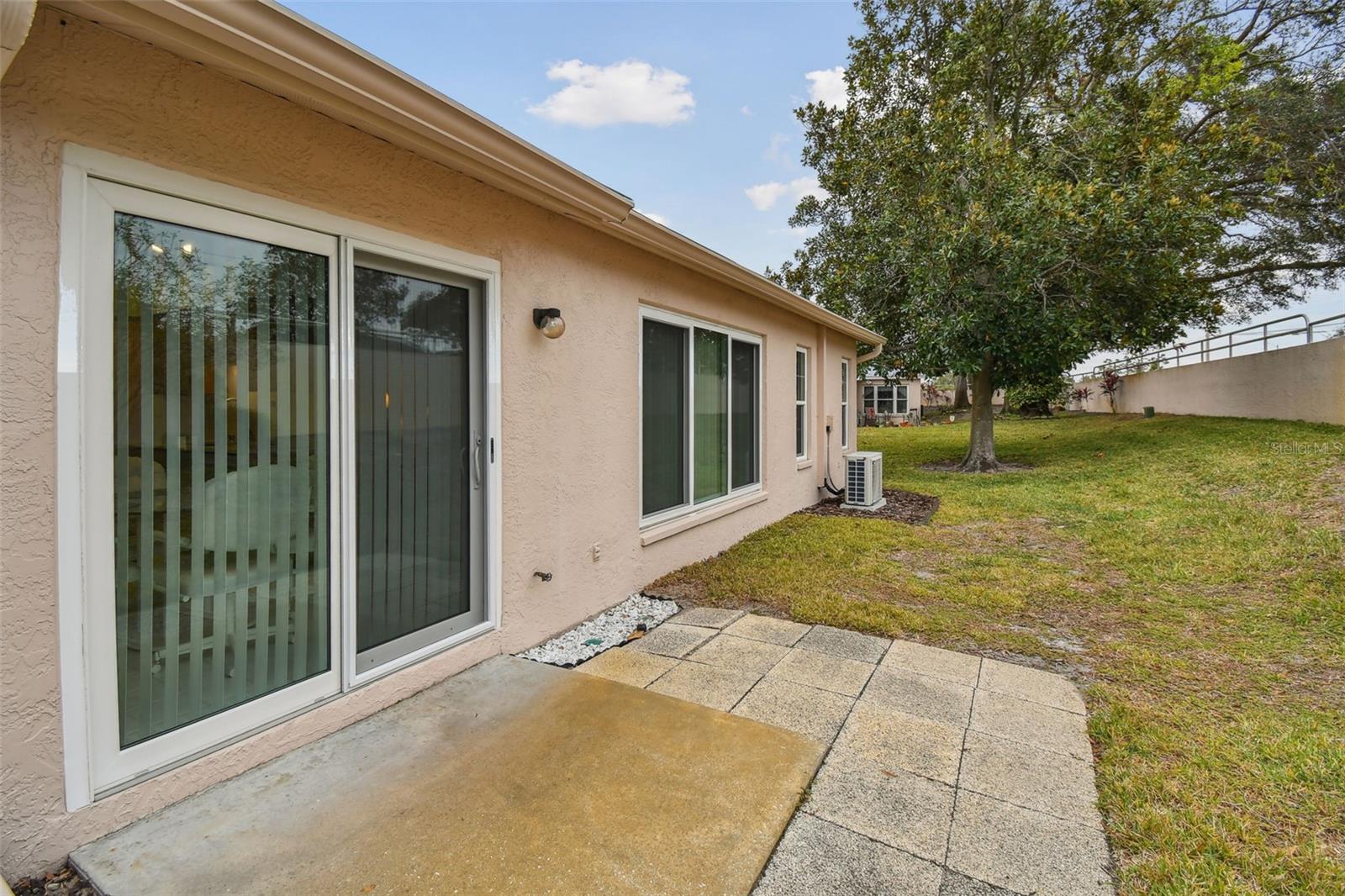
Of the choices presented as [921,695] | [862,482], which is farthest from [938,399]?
[921,695]

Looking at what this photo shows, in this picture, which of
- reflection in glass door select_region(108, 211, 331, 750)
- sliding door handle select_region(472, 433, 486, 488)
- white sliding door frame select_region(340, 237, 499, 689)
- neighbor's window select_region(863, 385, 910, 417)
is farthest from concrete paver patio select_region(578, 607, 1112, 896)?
neighbor's window select_region(863, 385, 910, 417)

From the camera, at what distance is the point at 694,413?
5.68 meters

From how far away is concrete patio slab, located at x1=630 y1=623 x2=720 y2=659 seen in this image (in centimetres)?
372

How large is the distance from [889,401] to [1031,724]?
2814 cm

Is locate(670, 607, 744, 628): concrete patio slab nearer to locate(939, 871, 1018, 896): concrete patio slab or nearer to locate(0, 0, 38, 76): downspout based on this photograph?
locate(939, 871, 1018, 896): concrete patio slab

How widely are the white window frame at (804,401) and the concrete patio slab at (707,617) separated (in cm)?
414

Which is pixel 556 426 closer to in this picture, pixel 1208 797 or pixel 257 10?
pixel 257 10

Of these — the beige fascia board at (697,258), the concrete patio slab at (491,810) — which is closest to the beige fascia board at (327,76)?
the beige fascia board at (697,258)

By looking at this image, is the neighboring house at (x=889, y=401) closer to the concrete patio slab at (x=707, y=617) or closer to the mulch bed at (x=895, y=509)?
the mulch bed at (x=895, y=509)

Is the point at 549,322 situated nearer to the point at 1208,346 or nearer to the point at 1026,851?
the point at 1026,851

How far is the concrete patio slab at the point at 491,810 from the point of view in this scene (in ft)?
6.09

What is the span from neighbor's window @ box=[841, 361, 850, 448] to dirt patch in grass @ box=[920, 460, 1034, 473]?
134 inches

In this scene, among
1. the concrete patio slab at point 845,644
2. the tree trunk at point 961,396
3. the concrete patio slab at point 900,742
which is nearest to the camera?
the concrete patio slab at point 900,742

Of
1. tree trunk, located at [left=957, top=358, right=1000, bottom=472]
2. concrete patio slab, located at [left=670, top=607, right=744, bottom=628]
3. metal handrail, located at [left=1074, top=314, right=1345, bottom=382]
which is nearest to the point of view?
concrete patio slab, located at [left=670, top=607, right=744, bottom=628]
